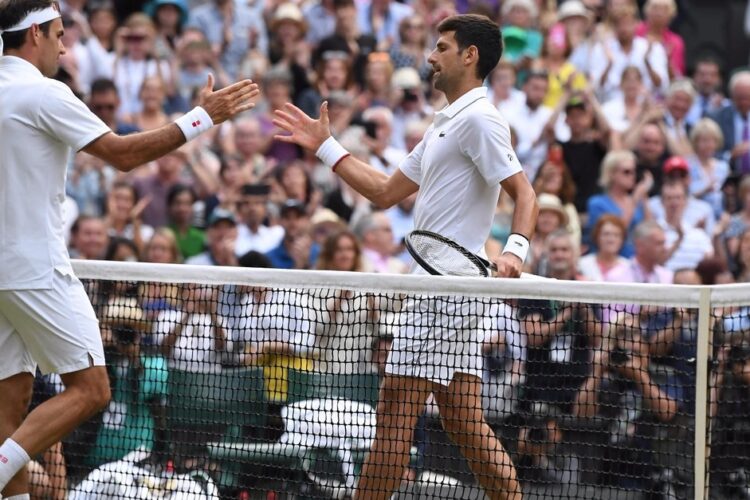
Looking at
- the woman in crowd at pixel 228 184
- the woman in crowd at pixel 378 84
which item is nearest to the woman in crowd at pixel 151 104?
the woman in crowd at pixel 228 184

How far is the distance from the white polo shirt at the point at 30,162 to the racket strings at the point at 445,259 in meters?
1.51

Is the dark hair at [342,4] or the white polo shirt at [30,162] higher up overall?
the dark hair at [342,4]

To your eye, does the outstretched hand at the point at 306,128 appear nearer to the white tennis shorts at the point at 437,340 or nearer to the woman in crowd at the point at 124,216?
the white tennis shorts at the point at 437,340

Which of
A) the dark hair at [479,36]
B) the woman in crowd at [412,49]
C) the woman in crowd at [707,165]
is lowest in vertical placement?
the dark hair at [479,36]

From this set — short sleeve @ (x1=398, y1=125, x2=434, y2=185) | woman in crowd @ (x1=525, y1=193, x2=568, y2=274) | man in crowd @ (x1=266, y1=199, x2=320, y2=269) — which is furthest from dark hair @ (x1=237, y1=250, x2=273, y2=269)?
short sleeve @ (x1=398, y1=125, x2=434, y2=185)

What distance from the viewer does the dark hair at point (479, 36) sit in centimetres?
687

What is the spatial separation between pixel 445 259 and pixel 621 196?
19.9 feet

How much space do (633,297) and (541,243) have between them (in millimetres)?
5306

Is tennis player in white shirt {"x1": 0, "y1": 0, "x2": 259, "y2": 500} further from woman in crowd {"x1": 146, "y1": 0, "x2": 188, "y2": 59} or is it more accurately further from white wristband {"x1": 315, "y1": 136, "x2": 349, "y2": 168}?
woman in crowd {"x1": 146, "y1": 0, "x2": 188, "y2": 59}

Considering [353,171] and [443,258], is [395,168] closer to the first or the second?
[353,171]

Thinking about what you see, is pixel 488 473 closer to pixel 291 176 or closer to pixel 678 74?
pixel 291 176

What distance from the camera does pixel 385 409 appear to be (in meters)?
6.77

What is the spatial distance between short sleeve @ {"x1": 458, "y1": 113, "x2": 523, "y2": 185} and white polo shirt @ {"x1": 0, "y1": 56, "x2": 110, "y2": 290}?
1.60 metres

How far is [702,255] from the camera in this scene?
39.4 ft
